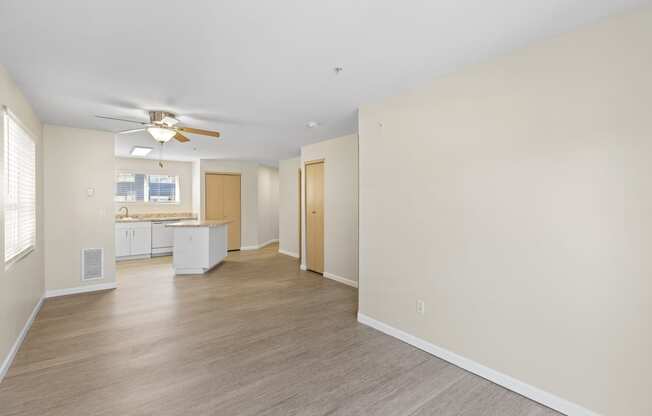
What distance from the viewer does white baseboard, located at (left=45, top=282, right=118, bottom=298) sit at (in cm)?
437

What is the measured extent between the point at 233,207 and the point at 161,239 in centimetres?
188

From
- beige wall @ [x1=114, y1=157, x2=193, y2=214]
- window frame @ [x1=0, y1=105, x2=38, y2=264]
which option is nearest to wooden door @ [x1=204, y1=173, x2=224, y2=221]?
beige wall @ [x1=114, y1=157, x2=193, y2=214]

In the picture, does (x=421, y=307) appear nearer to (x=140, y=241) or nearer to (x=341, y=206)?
(x=341, y=206)

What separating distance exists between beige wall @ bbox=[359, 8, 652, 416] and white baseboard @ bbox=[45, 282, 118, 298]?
4409mm

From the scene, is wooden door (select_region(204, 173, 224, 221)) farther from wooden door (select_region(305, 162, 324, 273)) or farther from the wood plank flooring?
the wood plank flooring

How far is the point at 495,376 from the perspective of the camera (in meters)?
2.35

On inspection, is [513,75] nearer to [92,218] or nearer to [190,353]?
[190,353]

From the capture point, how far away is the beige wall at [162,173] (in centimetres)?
765

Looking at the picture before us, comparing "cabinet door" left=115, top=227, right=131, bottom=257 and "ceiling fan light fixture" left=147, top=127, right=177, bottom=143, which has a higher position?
"ceiling fan light fixture" left=147, top=127, right=177, bottom=143

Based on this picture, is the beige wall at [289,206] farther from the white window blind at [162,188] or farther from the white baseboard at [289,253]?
the white window blind at [162,188]

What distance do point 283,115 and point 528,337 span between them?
3300mm

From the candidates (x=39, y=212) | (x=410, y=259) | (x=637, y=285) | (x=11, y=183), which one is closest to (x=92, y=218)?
(x=39, y=212)

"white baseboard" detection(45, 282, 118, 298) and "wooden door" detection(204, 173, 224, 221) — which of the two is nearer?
"white baseboard" detection(45, 282, 118, 298)

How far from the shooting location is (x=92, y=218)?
4.62 meters
